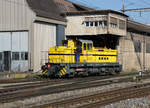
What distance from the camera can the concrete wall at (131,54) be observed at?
34.4 m

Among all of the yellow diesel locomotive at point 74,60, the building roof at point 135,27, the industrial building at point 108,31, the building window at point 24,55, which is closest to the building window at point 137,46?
the industrial building at point 108,31

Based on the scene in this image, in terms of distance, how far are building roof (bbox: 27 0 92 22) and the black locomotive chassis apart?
744 centimetres

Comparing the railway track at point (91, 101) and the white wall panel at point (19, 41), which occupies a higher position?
the white wall panel at point (19, 41)

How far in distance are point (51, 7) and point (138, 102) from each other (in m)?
21.7

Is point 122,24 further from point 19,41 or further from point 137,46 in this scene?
point 19,41

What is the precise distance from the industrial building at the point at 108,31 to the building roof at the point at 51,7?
1.48 metres

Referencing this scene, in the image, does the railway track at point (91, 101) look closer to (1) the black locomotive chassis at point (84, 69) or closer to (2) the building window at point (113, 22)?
(1) the black locomotive chassis at point (84, 69)

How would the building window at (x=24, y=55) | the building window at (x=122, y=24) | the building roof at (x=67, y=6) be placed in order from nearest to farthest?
the building window at (x=24, y=55) → the building window at (x=122, y=24) → the building roof at (x=67, y=6)

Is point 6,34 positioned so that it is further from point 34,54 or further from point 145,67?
point 145,67

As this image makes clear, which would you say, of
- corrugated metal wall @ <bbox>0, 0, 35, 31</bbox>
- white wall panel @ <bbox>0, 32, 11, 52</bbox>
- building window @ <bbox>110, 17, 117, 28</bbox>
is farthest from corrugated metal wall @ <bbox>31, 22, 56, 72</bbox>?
building window @ <bbox>110, 17, 117, 28</bbox>

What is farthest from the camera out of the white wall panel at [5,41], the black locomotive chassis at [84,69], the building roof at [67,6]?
the building roof at [67,6]

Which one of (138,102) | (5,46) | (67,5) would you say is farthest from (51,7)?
(138,102)

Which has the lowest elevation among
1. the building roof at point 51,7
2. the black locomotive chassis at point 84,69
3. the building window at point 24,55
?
the black locomotive chassis at point 84,69

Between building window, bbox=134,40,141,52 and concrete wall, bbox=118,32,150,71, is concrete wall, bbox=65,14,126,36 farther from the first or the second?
building window, bbox=134,40,141,52
